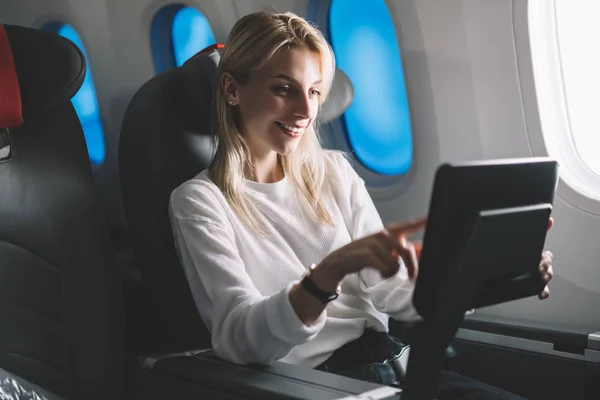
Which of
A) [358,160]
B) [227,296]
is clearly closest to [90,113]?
[358,160]

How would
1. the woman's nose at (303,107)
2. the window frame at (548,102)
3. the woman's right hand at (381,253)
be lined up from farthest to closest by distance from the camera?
the window frame at (548,102) < the woman's nose at (303,107) < the woman's right hand at (381,253)

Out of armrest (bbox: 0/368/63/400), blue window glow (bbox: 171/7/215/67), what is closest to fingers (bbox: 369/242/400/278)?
armrest (bbox: 0/368/63/400)

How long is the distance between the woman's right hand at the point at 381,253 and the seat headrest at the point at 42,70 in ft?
2.89

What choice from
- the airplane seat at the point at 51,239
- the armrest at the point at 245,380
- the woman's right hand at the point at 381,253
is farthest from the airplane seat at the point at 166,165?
the woman's right hand at the point at 381,253

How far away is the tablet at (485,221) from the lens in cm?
104

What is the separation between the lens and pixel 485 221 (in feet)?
3.42

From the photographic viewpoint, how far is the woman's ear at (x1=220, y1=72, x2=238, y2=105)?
1.81 meters

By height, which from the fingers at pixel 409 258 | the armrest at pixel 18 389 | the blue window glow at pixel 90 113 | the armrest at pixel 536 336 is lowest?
the armrest at pixel 536 336

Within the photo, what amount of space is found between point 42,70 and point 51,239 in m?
0.40

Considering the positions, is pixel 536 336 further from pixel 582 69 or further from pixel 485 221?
pixel 485 221

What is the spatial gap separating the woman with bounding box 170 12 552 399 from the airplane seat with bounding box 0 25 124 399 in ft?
0.93

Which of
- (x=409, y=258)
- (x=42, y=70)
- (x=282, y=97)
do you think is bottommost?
(x=409, y=258)

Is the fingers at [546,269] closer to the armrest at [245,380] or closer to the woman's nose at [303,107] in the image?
the armrest at [245,380]

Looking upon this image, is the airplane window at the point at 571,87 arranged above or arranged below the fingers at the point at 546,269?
above
